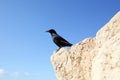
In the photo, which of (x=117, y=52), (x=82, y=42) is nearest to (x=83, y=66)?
(x=82, y=42)

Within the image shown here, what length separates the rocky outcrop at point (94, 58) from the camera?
824 centimetres

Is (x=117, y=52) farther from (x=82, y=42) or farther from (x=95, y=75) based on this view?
(x=82, y=42)

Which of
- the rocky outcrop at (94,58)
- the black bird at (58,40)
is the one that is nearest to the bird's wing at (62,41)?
the black bird at (58,40)

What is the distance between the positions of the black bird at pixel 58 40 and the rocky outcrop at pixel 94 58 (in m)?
1.89

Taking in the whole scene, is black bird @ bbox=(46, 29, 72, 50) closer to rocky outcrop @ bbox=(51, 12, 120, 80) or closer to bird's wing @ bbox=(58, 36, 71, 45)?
bird's wing @ bbox=(58, 36, 71, 45)

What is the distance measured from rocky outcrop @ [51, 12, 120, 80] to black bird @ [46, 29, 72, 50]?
1.89 m

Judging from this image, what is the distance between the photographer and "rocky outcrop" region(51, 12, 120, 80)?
27.0ft

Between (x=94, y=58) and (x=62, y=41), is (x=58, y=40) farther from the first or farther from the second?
(x=94, y=58)

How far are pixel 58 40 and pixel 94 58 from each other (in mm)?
5607

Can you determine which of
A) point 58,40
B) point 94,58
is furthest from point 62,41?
point 94,58

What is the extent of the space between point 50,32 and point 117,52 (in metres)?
7.94

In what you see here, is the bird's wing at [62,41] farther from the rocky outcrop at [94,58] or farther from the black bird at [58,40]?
the rocky outcrop at [94,58]

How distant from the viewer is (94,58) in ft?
31.6

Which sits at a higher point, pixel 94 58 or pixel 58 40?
pixel 58 40
